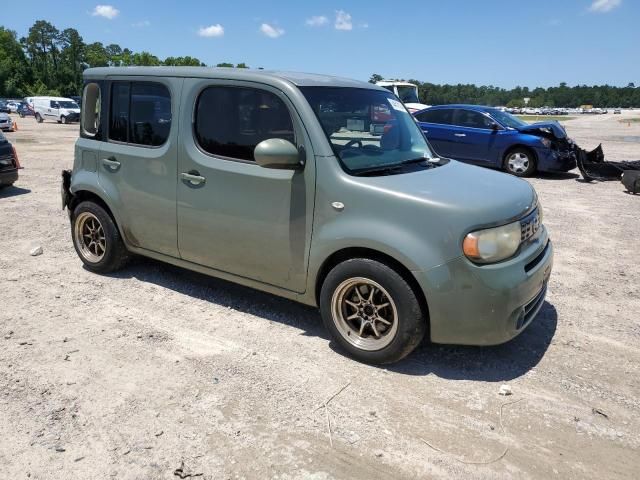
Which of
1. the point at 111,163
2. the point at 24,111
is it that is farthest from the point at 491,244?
the point at 24,111

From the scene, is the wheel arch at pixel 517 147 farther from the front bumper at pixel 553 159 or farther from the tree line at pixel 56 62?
the tree line at pixel 56 62

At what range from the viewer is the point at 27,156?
16.2 metres

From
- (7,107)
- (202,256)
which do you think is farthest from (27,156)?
(7,107)

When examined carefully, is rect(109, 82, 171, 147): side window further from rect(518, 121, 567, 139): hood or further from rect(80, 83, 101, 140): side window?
rect(518, 121, 567, 139): hood

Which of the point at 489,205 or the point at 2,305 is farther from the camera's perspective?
the point at 2,305

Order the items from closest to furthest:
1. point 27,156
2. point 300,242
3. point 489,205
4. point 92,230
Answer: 1. point 489,205
2. point 300,242
3. point 92,230
4. point 27,156

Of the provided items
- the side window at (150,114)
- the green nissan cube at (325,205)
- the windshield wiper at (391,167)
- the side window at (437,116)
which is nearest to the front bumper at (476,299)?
the green nissan cube at (325,205)

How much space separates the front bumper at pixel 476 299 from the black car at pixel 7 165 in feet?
30.6

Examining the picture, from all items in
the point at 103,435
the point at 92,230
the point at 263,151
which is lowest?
the point at 103,435

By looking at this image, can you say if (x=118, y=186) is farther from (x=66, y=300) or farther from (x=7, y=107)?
(x=7, y=107)

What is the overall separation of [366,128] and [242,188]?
1.05m

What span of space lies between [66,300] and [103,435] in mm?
2202

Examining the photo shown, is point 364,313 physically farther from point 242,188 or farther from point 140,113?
point 140,113

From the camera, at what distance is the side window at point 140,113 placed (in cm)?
437
